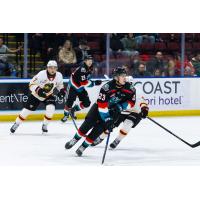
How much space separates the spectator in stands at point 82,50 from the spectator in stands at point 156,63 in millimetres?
1197

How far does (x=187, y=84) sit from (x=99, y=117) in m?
5.38

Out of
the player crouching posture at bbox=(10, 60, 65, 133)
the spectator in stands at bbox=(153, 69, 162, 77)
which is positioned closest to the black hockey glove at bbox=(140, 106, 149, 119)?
the player crouching posture at bbox=(10, 60, 65, 133)

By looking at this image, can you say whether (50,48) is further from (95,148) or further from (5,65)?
(95,148)

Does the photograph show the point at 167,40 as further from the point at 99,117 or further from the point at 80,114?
the point at 99,117

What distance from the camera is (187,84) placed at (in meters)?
12.8

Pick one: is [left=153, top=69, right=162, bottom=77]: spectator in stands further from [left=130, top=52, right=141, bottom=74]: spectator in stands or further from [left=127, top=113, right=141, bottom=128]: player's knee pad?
[left=127, top=113, right=141, bottom=128]: player's knee pad

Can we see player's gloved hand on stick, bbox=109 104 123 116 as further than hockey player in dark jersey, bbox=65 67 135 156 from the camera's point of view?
Yes

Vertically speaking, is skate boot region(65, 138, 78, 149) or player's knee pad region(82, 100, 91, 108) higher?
player's knee pad region(82, 100, 91, 108)

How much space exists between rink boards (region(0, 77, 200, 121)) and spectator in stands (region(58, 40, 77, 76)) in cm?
34

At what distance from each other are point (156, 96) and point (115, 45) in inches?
48.9

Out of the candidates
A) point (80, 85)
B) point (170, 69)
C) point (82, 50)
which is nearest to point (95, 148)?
point (80, 85)

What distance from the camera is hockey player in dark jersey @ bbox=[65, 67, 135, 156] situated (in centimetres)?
749

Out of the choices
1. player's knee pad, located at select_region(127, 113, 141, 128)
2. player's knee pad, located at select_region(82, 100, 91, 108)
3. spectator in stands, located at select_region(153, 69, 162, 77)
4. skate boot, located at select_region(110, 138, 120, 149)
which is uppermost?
spectator in stands, located at select_region(153, 69, 162, 77)

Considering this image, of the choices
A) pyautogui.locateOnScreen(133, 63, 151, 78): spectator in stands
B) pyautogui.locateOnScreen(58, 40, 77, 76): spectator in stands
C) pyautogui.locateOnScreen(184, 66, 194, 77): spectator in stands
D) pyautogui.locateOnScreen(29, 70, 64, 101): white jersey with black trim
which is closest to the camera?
pyautogui.locateOnScreen(29, 70, 64, 101): white jersey with black trim
